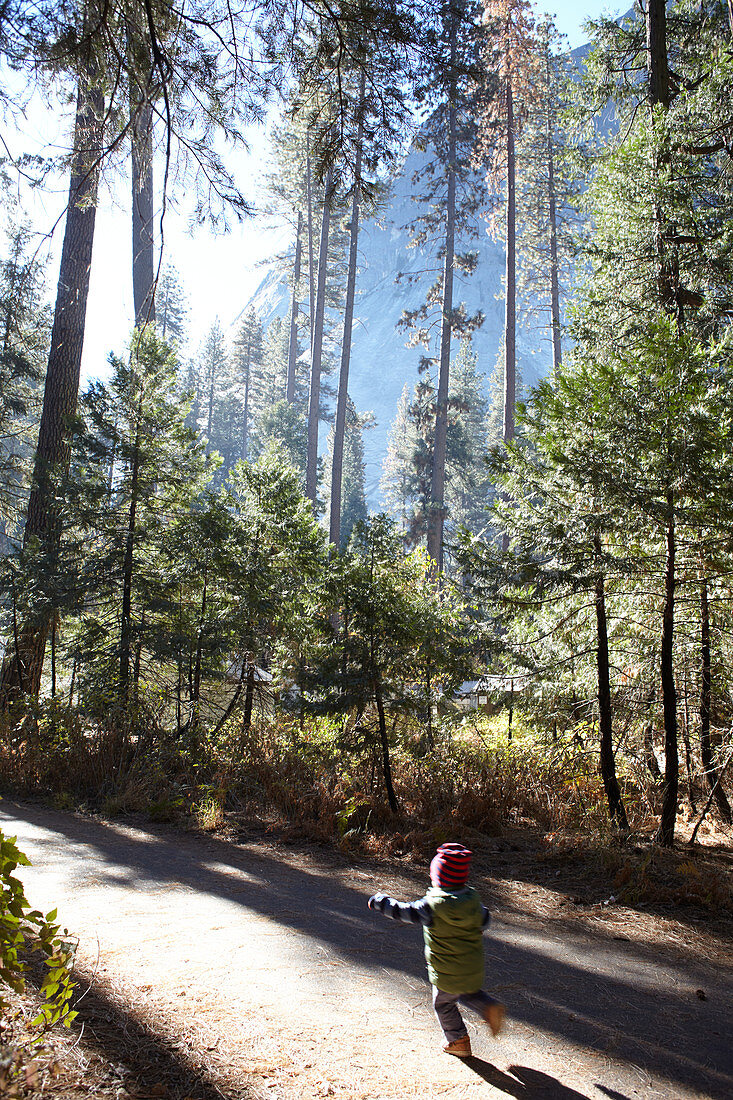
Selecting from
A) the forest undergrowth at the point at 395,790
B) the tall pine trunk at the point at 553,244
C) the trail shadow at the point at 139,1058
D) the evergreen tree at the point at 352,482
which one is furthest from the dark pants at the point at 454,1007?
the evergreen tree at the point at 352,482

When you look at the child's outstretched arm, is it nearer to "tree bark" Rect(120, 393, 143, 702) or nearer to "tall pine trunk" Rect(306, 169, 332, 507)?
"tree bark" Rect(120, 393, 143, 702)

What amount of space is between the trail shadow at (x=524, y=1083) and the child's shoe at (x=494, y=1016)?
0.48ft

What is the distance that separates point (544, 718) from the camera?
7.16m

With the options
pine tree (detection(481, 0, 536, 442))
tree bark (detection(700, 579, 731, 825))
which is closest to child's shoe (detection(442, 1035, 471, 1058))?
tree bark (detection(700, 579, 731, 825))

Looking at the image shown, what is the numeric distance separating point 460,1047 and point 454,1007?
0.15m

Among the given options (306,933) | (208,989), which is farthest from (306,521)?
(208,989)

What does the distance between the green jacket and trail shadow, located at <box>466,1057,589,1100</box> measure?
30cm

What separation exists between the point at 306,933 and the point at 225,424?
51.4m

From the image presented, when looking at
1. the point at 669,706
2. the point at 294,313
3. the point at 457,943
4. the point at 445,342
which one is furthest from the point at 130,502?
the point at 294,313

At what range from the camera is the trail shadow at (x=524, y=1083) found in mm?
2721

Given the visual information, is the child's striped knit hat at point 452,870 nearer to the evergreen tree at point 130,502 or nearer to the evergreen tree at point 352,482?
the evergreen tree at point 130,502

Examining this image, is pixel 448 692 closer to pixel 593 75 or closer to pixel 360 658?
pixel 360 658

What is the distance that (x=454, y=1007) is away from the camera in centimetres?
306

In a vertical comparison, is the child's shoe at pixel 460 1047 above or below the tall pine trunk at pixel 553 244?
below
